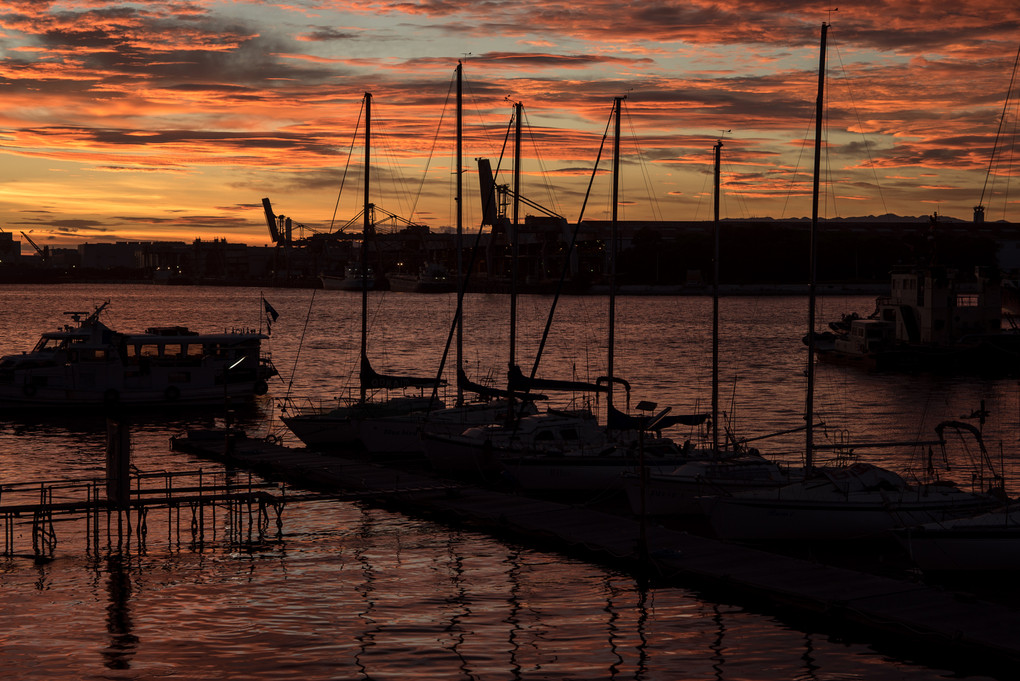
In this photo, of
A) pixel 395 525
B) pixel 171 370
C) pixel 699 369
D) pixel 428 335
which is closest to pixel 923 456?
pixel 395 525

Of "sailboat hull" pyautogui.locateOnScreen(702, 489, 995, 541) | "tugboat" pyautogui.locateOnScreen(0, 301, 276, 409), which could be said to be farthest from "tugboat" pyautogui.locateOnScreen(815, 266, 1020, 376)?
"sailboat hull" pyautogui.locateOnScreen(702, 489, 995, 541)

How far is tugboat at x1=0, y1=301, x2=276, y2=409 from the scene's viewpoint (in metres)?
56.8

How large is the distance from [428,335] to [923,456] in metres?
99.8

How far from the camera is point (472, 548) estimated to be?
29297mm

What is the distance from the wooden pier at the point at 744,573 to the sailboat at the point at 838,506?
786 millimetres

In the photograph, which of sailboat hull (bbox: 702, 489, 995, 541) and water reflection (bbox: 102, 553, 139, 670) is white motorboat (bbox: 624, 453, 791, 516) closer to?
sailboat hull (bbox: 702, 489, 995, 541)

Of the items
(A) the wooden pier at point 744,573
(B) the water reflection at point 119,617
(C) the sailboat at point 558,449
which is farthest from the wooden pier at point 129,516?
(C) the sailboat at point 558,449

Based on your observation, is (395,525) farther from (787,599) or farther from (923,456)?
(923,456)

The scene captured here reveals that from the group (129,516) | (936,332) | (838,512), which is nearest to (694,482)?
(838,512)

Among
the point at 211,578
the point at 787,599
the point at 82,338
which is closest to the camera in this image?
the point at 787,599

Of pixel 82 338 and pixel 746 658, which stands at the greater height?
pixel 82 338

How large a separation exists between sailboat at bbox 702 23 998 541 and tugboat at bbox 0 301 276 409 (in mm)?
35692

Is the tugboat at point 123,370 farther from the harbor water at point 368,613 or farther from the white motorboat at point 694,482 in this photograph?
the white motorboat at point 694,482

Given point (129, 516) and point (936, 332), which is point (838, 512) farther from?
point (936, 332)
